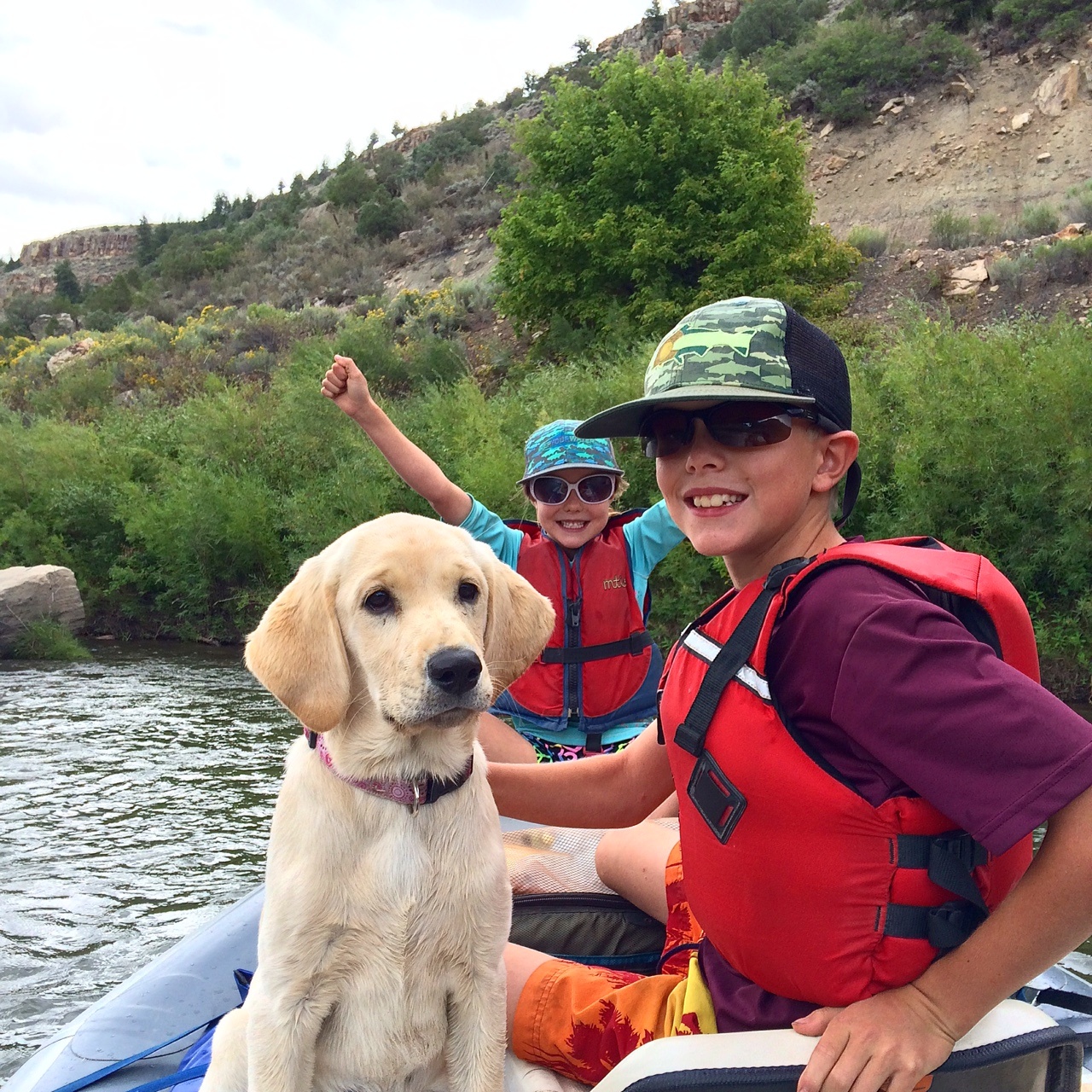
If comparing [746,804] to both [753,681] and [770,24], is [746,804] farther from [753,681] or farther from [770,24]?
[770,24]

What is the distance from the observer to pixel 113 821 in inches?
310

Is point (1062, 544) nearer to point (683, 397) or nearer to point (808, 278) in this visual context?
point (683, 397)

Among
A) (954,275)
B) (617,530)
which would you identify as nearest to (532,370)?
(954,275)

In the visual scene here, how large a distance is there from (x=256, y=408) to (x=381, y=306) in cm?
1262

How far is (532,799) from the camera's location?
2.60 meters

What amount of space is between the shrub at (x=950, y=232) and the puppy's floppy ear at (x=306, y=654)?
23299mm

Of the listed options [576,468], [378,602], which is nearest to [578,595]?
[576,468]

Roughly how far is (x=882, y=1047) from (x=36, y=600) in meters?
15.6

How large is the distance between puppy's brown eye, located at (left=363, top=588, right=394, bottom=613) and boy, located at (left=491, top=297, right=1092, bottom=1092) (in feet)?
2.03

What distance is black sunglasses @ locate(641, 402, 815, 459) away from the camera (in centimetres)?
190

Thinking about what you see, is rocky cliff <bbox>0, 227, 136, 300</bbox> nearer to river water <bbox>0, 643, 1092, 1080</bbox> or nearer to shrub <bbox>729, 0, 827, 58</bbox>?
shrub <bbox>729, 0, 827, 58</bbox>

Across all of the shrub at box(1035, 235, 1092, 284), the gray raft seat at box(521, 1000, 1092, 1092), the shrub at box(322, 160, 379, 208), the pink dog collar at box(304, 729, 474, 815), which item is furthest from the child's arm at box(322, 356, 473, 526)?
the shrub at box(322, 160, 379, 208)

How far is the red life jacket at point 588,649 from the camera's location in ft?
16.3

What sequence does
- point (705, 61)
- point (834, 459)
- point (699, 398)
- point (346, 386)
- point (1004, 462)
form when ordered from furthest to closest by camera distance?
1. point (705, 61)
2. point (1004, 462)
3. point (346, 386)
4. point (834, 459)
5. point (699, 398)
